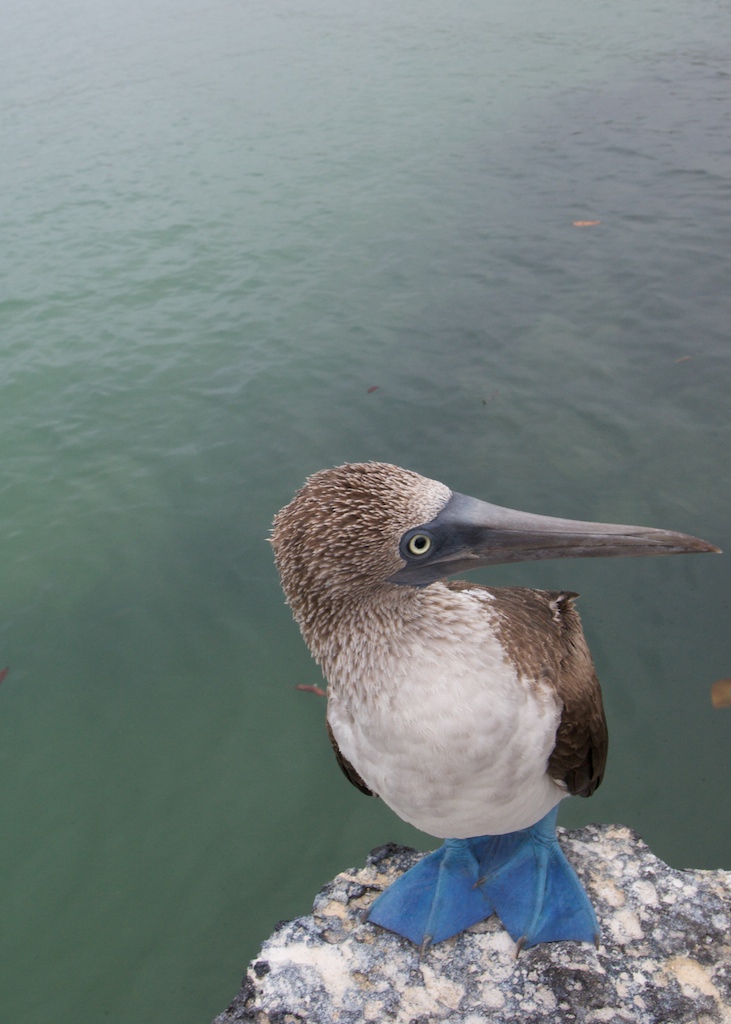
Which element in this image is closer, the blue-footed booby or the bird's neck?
the blue-footed booby

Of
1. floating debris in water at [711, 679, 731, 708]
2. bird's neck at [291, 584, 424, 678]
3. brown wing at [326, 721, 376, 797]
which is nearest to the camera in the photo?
bird's neck at [291, 584, 424, 678]

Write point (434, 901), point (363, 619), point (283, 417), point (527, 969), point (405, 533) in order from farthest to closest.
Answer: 1. point (283, 417)
2. point (434, 901)
3. point (527, 969)
4. point (363, 619)
5. point (405, 533)

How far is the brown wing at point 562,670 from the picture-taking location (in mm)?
2428

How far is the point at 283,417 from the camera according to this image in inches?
250

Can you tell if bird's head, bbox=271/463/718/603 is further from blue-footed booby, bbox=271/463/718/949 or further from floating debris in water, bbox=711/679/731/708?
floating debris in water, bbox=711/679/731/708

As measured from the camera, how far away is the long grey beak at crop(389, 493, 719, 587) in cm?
218

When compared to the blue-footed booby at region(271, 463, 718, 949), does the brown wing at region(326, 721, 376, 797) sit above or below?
below

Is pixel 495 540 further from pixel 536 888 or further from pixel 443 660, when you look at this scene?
pixel 536 888

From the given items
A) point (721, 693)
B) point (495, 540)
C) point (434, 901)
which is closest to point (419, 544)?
point (495, 540)

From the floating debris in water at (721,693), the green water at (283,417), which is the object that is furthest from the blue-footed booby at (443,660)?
the floating debris in water at (721,693)

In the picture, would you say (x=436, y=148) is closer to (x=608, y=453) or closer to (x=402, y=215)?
(x=402, y=215)

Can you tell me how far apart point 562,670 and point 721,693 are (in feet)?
6.24

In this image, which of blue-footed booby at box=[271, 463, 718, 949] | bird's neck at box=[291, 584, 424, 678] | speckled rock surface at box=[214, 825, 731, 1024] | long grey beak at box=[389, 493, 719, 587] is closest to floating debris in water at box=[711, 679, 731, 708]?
speckled rock surface at box=[214, 825, 731, 1024]

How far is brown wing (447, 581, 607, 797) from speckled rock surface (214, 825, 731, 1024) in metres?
0.42
